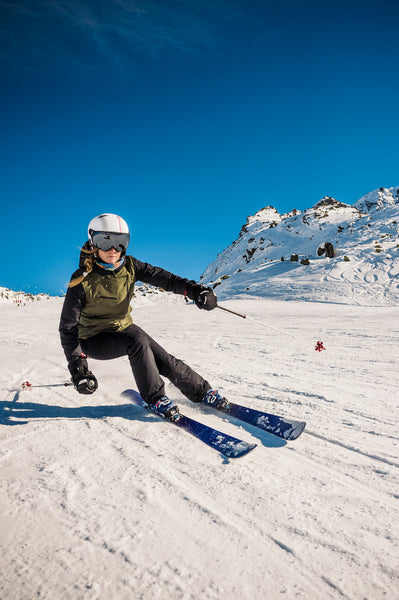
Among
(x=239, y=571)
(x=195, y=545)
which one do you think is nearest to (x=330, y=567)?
(x=239, y=571)

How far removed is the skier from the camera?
3058mm

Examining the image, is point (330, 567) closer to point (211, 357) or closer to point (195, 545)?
point (195, 545)

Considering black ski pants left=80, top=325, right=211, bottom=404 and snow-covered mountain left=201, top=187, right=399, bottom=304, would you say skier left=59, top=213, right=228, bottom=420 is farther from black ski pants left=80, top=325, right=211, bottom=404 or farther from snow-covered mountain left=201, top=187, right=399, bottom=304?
snow-covered mountain left=201, top=187, right=399, bottom=304

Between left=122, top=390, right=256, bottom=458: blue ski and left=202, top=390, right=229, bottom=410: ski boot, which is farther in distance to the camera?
left=202, top=390, right=229, bottom=410: ski boot

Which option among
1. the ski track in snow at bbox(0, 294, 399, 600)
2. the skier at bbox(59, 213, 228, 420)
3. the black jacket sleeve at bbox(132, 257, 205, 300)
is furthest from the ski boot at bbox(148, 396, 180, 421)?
the black jacket sleeve at bbox(132, 257, 205, 300)

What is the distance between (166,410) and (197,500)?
3.87 feet

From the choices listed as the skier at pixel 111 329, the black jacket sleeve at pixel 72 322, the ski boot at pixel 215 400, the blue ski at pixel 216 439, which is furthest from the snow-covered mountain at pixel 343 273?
the black jacket sleeve at pixel 72 322

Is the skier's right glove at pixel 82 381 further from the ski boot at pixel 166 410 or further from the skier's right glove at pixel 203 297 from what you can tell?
the skier's right glove at pixel 203 297

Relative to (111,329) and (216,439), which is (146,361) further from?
(216,439)

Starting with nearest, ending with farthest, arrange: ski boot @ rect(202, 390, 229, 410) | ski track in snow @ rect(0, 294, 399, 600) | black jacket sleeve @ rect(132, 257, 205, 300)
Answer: ski track in snow @ rect(0, 294, 399, 600) → ski boot @ rect(202, 390, 229, 410) → black jacket sleeve @ rect(132, 257, 205, 300)

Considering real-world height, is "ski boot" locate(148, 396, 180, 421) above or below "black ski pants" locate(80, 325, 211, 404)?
below

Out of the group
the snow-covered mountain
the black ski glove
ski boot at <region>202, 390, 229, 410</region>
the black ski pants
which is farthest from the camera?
the snow-covered mountain

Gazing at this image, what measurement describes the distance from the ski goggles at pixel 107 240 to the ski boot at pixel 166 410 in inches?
63.7

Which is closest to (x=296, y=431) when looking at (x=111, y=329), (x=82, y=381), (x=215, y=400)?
(x=215, y=400)
